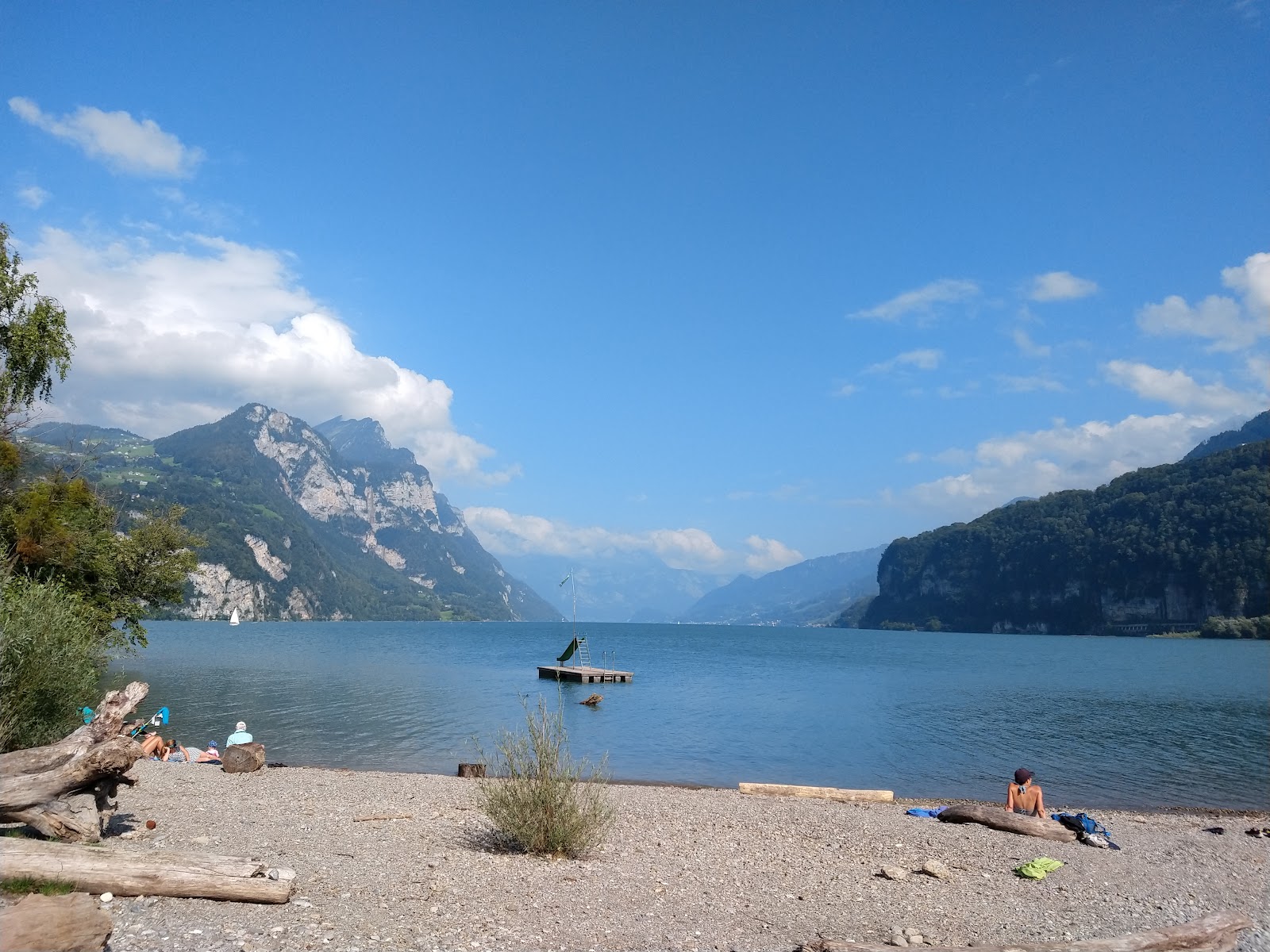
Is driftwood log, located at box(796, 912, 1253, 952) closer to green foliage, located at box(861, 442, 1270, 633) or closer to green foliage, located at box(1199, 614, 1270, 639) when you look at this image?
green foliage, located at box(1199, 614, 1270, 639)

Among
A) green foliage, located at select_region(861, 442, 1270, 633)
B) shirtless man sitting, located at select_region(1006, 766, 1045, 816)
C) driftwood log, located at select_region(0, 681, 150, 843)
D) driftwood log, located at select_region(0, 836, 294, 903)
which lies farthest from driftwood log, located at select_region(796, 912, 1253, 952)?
green foliage, located at select_region(861, 442, 1270, 633)

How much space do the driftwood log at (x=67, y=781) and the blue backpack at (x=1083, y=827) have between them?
1401 centimetres

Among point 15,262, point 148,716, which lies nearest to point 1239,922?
point 15,262

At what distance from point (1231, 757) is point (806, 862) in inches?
972

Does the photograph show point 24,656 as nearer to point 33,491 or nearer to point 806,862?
point 806,862

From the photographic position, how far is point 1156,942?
7734 millimetres

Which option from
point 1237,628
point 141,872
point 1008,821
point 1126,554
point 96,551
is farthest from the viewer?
point 1126,554

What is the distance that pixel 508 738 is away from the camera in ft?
36.8

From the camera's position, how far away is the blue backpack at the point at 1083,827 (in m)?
13.3

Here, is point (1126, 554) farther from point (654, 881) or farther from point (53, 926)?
point (53, 926)

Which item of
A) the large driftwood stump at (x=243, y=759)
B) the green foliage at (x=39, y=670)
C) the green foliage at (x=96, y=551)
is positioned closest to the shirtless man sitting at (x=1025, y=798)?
the large driftwood stump at (x=243, y=759)

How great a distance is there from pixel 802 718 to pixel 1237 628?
378ft

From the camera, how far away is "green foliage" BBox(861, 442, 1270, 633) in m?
130

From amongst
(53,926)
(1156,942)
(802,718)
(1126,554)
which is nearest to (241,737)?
(53,926)
